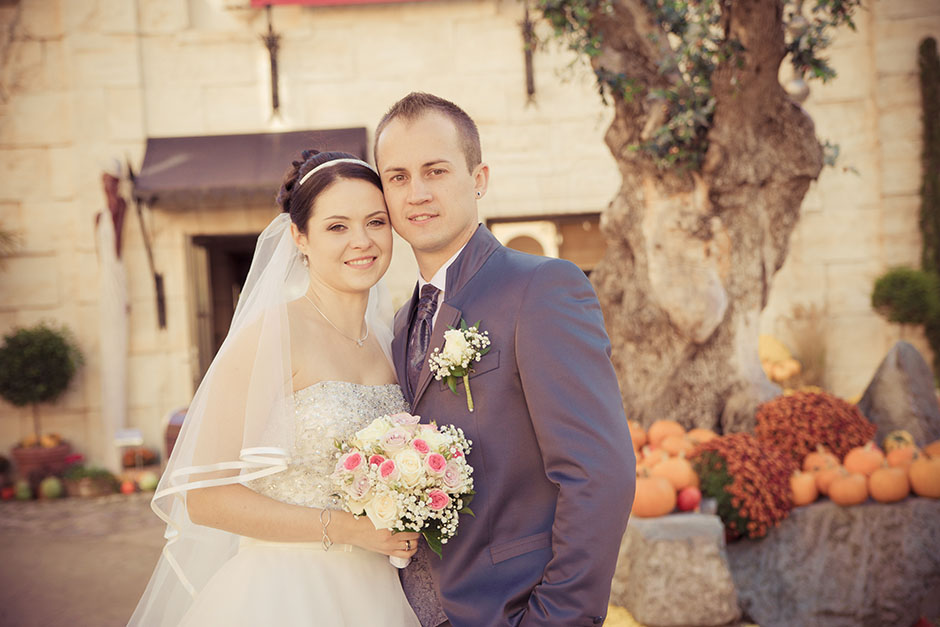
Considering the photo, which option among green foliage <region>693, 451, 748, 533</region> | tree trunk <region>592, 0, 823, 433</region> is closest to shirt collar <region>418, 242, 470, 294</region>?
green foliage <region>693, 451, 748, 533</region>

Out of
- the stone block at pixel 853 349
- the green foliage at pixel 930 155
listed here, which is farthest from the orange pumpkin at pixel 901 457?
the green foliage at pixel 930 155

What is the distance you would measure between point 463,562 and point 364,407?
572 millimetres

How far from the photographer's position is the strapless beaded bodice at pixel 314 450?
2105 mm

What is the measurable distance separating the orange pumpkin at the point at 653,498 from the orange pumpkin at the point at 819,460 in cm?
106

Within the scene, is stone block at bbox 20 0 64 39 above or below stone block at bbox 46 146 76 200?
above

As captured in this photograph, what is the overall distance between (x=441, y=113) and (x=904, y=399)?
4.48m

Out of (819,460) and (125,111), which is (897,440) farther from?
(125,111)

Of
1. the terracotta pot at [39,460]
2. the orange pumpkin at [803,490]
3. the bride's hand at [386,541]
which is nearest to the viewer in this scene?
the bride's hand at [386,541]

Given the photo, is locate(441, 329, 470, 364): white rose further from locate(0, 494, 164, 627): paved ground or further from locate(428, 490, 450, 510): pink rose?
locate(0, 494, 164, 627): paved ground

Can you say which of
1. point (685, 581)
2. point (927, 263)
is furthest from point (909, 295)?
point (685, 581)

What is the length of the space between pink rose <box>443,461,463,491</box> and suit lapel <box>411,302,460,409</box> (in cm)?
32

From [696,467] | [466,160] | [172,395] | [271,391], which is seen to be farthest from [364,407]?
[172,395]

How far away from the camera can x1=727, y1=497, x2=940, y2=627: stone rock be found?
3.85 meters

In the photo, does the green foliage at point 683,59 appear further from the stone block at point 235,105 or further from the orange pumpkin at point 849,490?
the stone block at point 235,105
